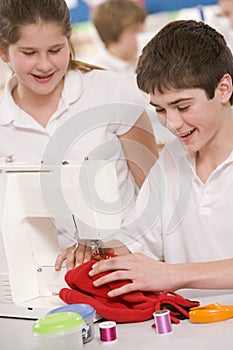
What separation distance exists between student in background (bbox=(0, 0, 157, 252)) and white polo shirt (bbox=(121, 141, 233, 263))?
15 centimetres

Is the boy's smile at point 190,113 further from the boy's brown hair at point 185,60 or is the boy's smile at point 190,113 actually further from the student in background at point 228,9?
the student in background at point 228,9

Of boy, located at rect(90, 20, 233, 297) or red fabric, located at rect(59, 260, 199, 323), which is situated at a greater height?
boy, located at rect(90, 20, 233, 297)

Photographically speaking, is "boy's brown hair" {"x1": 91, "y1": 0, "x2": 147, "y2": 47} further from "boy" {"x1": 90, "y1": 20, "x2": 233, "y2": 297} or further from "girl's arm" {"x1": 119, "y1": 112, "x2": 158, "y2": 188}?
"boy" {"x1": 90, "y1": 20, "x2": 233, "y2": 297}

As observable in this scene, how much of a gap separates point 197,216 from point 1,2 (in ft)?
2.83

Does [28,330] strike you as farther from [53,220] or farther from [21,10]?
[21,10]

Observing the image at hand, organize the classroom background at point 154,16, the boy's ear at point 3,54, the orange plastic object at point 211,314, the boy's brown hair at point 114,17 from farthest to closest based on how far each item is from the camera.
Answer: the classroom background at point 154,16 < the boy's brown hair at point 114,17 < the boy's ear at point 3,54 < the orange plastic object at point 211,314

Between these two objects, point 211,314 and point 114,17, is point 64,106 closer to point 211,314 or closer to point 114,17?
point 211,314

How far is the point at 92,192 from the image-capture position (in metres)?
1.57

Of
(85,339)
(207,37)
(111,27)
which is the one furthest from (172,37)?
(111,27)

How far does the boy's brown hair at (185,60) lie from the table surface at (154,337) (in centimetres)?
55

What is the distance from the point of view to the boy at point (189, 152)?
174 centimetres

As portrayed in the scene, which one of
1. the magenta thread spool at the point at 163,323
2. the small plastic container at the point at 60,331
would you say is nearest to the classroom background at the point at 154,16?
the magenta thread spool at the point at 163,323

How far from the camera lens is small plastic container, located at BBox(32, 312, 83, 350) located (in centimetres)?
129

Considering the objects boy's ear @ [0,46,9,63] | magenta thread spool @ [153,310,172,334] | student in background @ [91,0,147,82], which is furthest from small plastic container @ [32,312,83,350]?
student in background @ [91,0,147,82]
